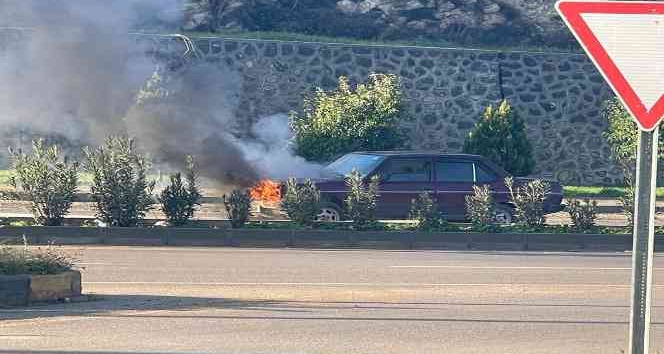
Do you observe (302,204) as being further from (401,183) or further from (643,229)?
(643,229)

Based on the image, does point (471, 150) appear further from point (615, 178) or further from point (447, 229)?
point (447, 229)

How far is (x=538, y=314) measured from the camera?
11.7 meters

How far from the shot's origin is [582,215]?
20609 mm

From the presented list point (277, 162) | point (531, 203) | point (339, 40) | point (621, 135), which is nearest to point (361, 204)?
point (531, 203)

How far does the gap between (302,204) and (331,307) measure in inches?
320

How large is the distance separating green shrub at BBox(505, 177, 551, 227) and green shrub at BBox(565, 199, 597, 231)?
529mm

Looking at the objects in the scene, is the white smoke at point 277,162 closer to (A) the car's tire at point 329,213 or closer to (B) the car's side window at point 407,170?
(A) the car's tire at point 329,213

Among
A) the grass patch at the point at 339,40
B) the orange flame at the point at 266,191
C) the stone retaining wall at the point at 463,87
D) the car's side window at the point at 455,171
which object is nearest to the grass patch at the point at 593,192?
the stone retaining wall at the point at 463,87

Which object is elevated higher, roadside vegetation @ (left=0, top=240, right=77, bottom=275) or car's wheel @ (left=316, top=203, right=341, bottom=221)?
car's wheel @ (left=316, top=203, right=341, bottom=221)

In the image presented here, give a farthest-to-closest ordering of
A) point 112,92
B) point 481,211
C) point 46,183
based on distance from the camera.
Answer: point 112,92 → point 481,211 → point 46,183

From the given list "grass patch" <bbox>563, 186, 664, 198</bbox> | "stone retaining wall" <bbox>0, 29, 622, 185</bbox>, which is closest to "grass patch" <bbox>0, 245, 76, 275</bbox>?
"grass patch" <bbox>563, 186, 664, 198</bbox>

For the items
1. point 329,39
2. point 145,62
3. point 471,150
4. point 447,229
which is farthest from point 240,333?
point 329,39

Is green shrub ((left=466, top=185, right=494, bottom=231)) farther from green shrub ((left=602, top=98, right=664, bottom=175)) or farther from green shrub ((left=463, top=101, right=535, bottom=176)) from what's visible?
green shrub ((left=602, top=98, right=664, bottom=175))

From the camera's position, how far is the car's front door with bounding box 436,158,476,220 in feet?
70.5
